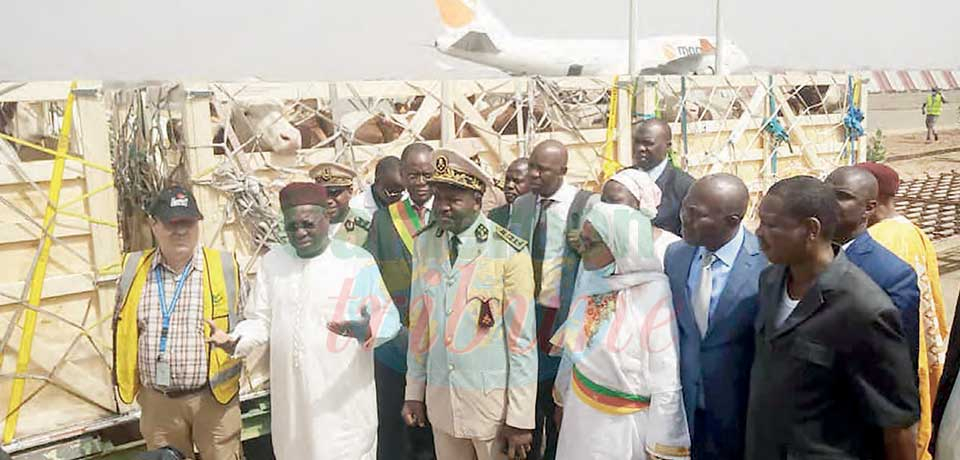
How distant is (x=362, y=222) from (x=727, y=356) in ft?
6.41

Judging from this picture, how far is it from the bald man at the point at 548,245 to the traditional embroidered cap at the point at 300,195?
3.92 ft

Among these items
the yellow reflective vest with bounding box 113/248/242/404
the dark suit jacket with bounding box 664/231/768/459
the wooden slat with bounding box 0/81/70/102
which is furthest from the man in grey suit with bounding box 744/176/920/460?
the wooden slat with bounding box 0/81/70/102

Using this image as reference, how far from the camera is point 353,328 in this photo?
2.58m

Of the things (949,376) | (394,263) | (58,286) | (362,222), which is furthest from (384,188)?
(949,376)

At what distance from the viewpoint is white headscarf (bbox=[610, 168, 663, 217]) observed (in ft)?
10.3

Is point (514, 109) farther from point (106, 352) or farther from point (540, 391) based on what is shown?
point (106, 352)

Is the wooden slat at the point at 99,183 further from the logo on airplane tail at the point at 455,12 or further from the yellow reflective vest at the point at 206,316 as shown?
the logo on airplane tail at the point at 455,12

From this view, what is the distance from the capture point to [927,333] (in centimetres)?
297

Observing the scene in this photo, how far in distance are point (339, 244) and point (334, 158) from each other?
4.19 feet

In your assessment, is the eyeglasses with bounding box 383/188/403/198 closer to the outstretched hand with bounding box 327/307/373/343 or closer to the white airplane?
the outstretched hand with bounding box 327/307/373/343

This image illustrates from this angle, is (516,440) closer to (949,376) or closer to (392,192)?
(949,376)

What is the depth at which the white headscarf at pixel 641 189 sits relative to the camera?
3137 mm

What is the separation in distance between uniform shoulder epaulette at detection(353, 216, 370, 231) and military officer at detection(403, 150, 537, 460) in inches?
37.2

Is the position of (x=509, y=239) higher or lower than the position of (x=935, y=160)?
lower
